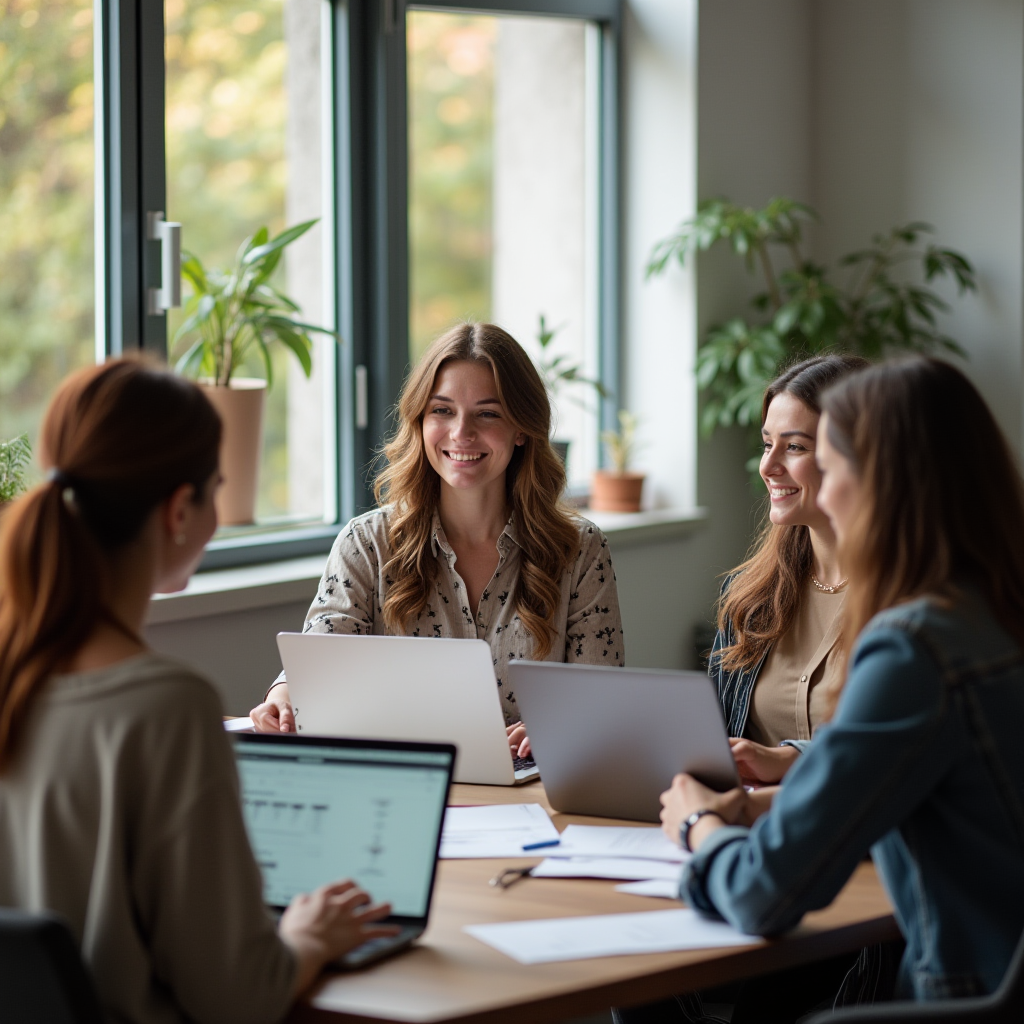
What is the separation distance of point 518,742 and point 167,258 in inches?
60.2

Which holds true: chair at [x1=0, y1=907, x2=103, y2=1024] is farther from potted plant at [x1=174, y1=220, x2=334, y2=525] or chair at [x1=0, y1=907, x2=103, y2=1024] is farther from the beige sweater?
potted plant at [x1=174, y1=220, x2=334, y2=525]

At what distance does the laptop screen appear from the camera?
4.39 feet

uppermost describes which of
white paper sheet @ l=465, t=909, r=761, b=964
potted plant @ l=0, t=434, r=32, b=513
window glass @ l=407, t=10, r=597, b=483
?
window glass @ l=407, t=10, r=597, b=483

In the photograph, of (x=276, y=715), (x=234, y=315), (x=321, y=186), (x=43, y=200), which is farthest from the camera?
(x=321, y=186)

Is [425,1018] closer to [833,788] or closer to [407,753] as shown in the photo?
[407,753]

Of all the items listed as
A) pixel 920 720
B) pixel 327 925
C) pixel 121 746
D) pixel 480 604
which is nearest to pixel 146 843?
pixel 121 746

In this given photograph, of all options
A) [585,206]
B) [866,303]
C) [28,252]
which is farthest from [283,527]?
[866,303]

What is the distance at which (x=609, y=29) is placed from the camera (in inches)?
165

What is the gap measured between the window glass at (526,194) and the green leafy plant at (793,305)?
1.20 feet

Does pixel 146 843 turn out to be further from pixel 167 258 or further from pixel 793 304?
pixel 793 304

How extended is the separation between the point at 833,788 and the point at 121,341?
2.16m

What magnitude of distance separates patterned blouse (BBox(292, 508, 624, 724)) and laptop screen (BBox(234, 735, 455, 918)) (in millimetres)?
908

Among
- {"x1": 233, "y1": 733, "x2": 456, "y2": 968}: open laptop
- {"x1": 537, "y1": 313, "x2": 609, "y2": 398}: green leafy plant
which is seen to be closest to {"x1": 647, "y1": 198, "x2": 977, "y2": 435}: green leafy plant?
{"x1": 537, "y1": 313, "x2": 609, "y2": 398}: green leafy plant

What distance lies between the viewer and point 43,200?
2.85 m
